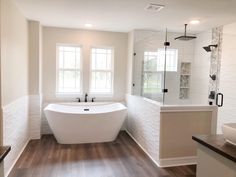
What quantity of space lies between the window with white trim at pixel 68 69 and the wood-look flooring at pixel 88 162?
1.38 meters

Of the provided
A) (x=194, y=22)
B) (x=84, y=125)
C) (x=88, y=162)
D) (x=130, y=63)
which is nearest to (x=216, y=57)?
(x=194, y=22)

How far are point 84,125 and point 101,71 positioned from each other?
5.43ft

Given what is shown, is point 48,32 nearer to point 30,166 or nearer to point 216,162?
point 30,166

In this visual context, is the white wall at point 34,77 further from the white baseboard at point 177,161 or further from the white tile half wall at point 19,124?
the white baseboard at point 177,161

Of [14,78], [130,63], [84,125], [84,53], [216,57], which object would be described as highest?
[84,53]

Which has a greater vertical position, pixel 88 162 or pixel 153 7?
→ pixel 153 7

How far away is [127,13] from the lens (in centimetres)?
320

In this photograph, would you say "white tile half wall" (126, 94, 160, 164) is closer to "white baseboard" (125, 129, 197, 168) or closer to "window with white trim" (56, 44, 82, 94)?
"white baseboard" (125, 129, 197, 168)

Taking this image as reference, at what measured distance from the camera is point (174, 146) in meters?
2.96

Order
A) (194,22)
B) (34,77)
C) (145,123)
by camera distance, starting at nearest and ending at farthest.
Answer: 1. (145,123)
2. (194,22)
3. (34,77)

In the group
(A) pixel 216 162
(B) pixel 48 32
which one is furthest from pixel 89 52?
(A) pixel 216 162

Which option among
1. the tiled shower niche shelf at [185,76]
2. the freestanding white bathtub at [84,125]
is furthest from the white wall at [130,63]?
the tiled shower niche shelf at [185,76]

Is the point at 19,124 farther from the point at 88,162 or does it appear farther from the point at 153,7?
the point at 153,7

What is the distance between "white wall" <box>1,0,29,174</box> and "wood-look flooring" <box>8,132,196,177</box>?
26 cm
